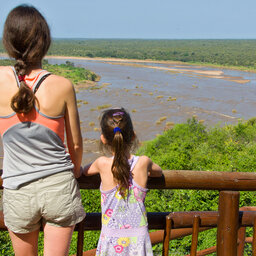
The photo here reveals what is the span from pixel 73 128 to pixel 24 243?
22.7 inches

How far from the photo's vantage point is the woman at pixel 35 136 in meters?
1.61

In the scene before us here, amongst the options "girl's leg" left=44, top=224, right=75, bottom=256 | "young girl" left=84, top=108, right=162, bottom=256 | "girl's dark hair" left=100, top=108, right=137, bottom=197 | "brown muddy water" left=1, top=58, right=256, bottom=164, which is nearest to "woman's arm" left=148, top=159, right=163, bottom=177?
"young girl" left=84, top=108, right=162, bottom=256

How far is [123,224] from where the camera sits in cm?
200

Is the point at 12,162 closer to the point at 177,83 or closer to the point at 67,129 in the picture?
the point at 67,129

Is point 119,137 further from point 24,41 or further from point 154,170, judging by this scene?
point 24,41

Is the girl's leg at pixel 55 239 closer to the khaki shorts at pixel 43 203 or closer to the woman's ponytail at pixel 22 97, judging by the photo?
the khaki shorts at pixel 43 203

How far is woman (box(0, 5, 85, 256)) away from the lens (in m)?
1.61

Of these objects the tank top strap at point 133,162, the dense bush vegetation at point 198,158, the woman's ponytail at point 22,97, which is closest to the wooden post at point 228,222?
the tank top strap at point 133,162

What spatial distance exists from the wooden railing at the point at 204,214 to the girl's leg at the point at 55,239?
34 centimetres

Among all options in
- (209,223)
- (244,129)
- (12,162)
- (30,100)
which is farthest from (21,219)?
(244,129)

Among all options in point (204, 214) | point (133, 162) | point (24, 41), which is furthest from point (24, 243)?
point (204, 214)

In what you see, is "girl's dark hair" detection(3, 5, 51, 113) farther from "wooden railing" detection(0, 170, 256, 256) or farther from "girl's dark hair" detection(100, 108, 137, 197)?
"wooden railing" detection(0, 170, 256, 256)

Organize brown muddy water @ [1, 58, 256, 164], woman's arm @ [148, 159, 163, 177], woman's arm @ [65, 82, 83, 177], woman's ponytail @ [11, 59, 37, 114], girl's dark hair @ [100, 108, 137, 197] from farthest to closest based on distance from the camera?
brown muddy water @ [1, 58, 256, 164]
woman's arm @ [148, 159, 163, 177]
girl's dark hair @ [100, 108, 137, 197]
woman's arm @ [65, 82, 83, 177]
woman's ponytail @ [11, 59, 37, 114]

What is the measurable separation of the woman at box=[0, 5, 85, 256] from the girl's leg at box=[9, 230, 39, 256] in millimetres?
18
